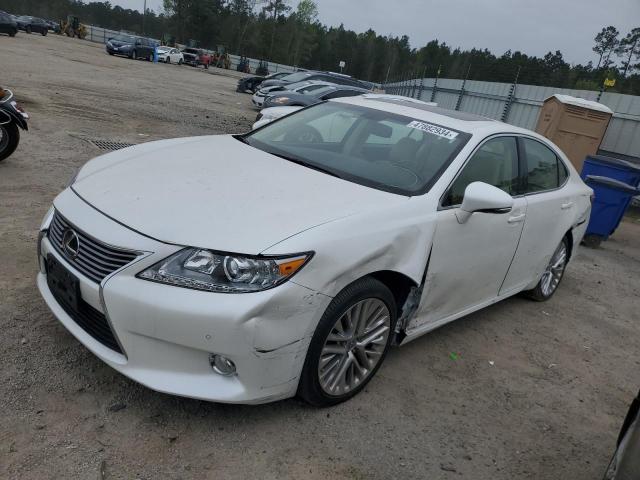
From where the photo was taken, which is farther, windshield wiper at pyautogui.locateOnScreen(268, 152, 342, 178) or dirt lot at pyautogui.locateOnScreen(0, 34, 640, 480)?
windshield wiper at pyautogui.locateOnScreen(268, 152, 342, 178)

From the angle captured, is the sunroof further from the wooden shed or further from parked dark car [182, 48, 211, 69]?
parked dark car [182, 48, 211, 69]

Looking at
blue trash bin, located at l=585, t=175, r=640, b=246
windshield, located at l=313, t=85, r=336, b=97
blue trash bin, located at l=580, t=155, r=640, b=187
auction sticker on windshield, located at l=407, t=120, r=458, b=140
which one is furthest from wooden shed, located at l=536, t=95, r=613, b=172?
auction sticker on windshield, located at l=407, t=120, r=458, b=140

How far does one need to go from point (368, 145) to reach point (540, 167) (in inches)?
62.9

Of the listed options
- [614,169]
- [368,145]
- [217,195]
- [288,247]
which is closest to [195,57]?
[614,169]

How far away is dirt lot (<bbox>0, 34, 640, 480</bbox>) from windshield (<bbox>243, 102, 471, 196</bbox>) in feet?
4.06

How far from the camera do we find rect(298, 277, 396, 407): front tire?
2.68 m

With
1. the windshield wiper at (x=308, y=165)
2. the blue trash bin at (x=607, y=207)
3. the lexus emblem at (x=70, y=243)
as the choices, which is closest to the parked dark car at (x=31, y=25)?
the blue trash bin at (x=607, y=207)

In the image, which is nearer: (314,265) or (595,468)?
(314,265)

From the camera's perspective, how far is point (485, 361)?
12.8ft

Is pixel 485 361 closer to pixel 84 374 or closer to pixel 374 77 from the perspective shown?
pixel 84 374

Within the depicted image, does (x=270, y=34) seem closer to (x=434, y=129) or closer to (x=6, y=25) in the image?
(x=6, y=25)

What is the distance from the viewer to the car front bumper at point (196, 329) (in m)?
2.34

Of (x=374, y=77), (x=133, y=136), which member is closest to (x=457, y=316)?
(x=133, y=136)

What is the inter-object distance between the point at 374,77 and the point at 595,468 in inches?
3959
